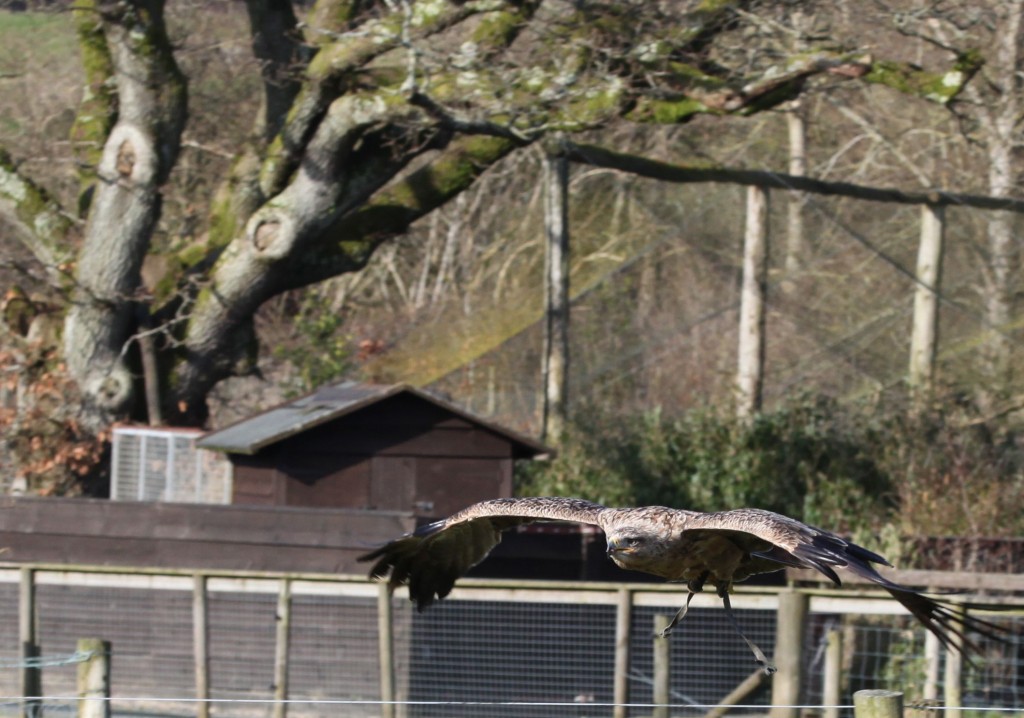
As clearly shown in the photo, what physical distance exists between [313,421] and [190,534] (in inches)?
41.6

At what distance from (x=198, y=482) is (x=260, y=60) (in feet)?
11.4

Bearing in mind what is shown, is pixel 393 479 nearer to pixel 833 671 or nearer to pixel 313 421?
pixel 313 421

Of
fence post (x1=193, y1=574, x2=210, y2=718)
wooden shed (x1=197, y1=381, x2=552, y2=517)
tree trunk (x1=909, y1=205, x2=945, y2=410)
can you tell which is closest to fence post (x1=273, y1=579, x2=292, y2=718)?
fence post (x1=193, y1=574, x2=210, y2=718)

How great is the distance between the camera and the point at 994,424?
11.7 m

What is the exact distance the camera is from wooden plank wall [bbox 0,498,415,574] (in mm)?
8836

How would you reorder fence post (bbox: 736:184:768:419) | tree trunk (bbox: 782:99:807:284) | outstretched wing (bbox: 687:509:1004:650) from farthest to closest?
tree trunk (bbox: 782:99:807:284), fence post (bbox: 736:184:768:419), outstretched wing (bbox: 687:509:1004:650)

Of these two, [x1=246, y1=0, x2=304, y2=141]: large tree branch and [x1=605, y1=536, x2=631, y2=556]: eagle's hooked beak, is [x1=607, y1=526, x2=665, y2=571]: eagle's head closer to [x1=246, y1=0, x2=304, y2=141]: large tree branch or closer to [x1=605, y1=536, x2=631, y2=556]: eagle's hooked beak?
[x1=605, y1=536, x2=631, y2=556]: eagle's hooked beak

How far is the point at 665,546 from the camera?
534 centimetres

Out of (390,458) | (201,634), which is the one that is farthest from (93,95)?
(201,634)

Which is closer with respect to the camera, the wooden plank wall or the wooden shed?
the wooden plank wall

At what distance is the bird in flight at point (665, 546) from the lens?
464cm

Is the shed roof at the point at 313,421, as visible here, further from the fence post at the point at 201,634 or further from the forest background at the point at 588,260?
the forest background at the point at 588,260

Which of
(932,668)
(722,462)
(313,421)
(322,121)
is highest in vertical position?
(322,121)

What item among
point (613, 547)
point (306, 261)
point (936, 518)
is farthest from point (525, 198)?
point (613, 547)
